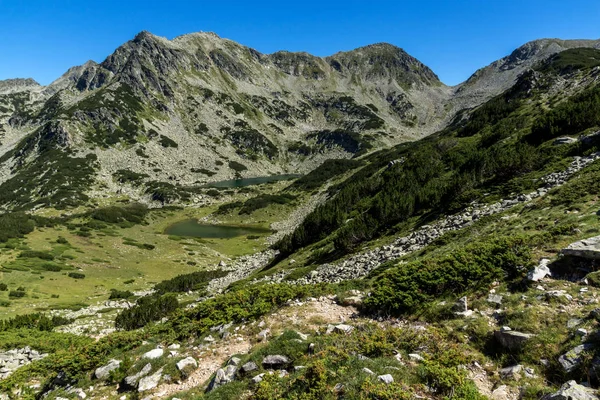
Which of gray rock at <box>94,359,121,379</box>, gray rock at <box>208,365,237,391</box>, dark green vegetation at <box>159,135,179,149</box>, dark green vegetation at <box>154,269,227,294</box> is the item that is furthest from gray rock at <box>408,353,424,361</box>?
dark green vegetation at <box>159,135,179,149</box>

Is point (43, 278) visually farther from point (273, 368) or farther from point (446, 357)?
point (446, 357)

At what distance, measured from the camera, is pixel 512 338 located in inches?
351

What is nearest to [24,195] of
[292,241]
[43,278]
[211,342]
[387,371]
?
[43,278]

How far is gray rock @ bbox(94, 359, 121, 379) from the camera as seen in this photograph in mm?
11969

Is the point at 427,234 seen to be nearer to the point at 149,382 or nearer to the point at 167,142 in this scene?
the point at 149,382

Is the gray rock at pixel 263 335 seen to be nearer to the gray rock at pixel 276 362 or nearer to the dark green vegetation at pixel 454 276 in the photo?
the gray rock at pixel 276 362

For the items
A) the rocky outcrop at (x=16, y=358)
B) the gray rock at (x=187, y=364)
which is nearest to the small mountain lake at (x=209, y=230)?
the rocky outcrop at (x=16, y=358)

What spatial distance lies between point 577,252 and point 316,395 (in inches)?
412

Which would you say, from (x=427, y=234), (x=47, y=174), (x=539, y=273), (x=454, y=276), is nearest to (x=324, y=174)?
(x=427, y=234)

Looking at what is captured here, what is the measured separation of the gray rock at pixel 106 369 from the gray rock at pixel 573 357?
14301 millimetres

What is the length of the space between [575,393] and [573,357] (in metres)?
1.71

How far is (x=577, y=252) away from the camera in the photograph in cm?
1105

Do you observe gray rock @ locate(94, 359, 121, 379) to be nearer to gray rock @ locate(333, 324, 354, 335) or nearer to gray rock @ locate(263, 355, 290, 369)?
gray rock @ locate(263, 355, 290, 369)

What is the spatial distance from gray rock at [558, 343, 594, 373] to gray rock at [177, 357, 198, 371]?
1105cm
